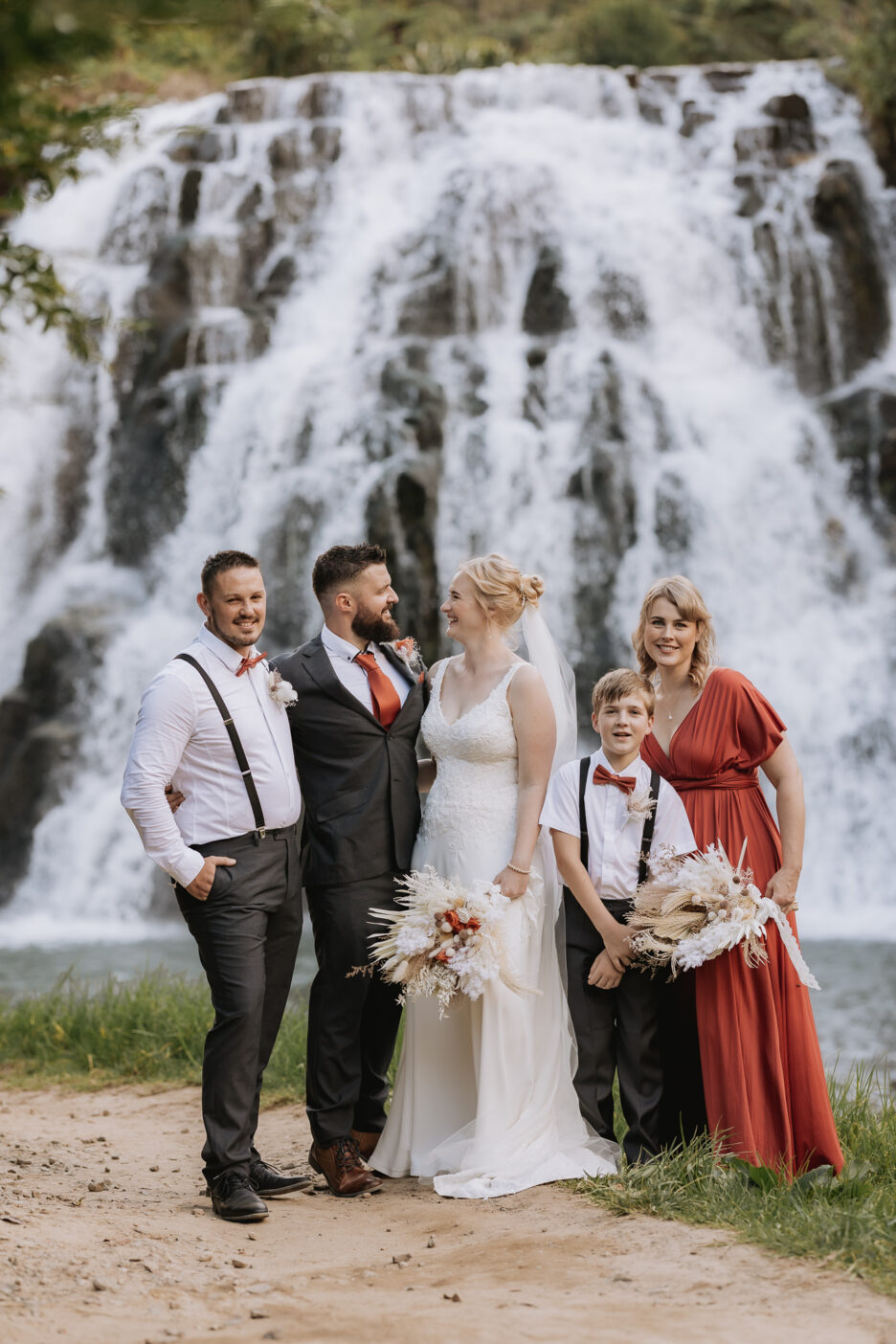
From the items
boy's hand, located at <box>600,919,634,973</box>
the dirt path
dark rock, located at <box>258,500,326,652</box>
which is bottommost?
the dirt path

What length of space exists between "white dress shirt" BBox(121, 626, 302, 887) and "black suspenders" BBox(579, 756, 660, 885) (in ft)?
3.24

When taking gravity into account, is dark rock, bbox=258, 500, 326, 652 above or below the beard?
above

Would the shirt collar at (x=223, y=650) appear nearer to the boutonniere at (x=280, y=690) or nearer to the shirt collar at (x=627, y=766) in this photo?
the boutonniere at (x=280, y=690)

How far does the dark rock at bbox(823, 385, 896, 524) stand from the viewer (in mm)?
14617

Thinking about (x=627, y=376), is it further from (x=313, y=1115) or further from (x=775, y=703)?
(x=313, y=1115)

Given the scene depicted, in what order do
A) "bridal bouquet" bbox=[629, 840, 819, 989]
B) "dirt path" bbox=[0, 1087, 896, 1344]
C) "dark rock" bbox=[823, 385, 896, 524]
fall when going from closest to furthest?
"dirt path" bbox=[0, 1087, 896, 1344] → "bridal bouquet" bbox=[629, 840, 819, 989] → "dark rock" bbox=[823, 385, 896, 524]

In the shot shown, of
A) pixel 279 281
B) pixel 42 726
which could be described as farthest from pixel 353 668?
pixel 279 281

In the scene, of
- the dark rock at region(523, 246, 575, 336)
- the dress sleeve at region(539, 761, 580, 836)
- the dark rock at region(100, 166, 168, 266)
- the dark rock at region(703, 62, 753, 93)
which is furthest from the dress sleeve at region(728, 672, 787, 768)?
the dark rock at region(703, 62, 753, 93)

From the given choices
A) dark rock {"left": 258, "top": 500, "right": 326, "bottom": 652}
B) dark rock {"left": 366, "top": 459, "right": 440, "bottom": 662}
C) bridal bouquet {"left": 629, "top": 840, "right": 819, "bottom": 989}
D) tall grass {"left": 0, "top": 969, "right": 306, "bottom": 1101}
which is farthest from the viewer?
dark rock {"left": 258, "top": 500, "right": 326, "bottom": 652}

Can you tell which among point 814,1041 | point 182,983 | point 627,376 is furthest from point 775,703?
point 814,1041

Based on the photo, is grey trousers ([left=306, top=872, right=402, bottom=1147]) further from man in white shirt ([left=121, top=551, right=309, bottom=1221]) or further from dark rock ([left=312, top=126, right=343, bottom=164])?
dark rock ([left=312, top=126, right=343, bottom=164])

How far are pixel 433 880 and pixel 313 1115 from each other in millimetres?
963

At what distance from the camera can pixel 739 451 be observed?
14.8m

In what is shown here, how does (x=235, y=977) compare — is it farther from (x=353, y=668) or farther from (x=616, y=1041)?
(x=616, y=1041)
